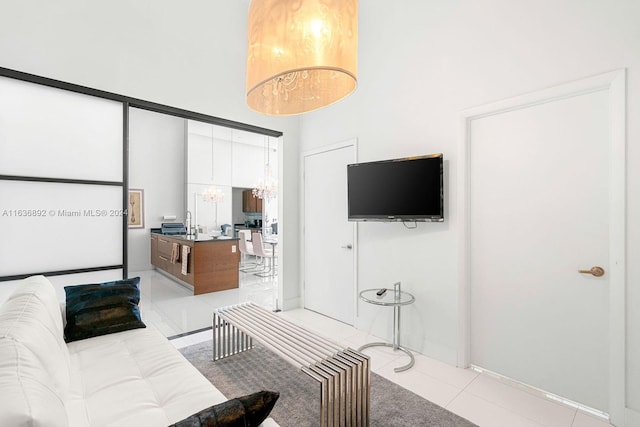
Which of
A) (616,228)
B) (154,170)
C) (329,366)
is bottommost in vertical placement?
(329,366)

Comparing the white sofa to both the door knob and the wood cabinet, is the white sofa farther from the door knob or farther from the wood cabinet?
the wood cabinet

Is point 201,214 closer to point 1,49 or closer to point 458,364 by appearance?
point 1,49

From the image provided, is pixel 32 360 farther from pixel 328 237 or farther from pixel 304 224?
pixel 304 224

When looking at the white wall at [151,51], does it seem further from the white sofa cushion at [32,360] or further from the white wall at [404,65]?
the white sofa cushion at [32,360]

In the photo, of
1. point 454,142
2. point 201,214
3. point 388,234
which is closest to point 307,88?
point 454,142

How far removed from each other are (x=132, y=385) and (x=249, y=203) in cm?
847

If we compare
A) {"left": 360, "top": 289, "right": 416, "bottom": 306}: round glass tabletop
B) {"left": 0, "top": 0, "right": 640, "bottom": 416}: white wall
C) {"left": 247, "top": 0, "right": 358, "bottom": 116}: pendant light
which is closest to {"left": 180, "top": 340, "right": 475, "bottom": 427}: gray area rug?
{"left": 360, "top": 289, "right": 416, "bottom": 306}: round glass tabletop

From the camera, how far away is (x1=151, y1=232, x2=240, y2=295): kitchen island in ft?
16.8

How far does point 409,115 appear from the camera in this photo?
2.95 m

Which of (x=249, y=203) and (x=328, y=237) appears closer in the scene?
(x=328, y=237)

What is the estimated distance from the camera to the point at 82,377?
1.61 m

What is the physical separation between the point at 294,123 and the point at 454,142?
2314 millimetres

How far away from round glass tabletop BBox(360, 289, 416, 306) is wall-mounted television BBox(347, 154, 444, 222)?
736mm

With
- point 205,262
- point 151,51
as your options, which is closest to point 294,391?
point 151,51
